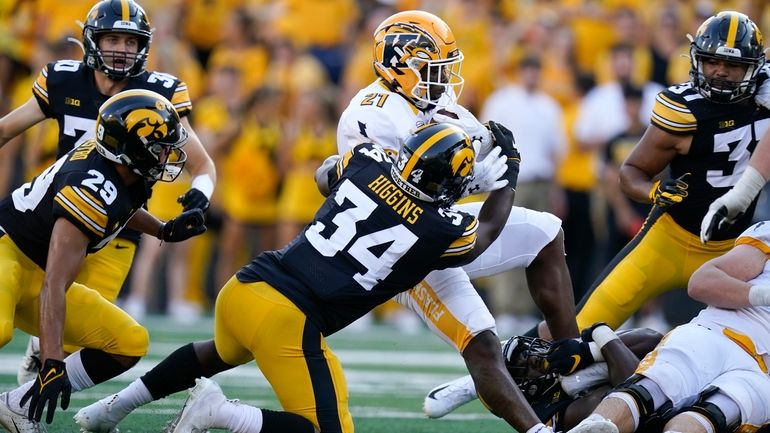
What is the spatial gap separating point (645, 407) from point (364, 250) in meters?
1.14

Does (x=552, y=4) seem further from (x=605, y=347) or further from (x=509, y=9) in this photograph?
(x=605, y=347)

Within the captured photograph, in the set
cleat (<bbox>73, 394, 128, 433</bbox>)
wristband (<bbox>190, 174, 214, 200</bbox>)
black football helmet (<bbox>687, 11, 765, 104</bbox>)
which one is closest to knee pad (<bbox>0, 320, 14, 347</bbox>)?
cleat (<bbox>73, 394, 128, 433</bbox>)

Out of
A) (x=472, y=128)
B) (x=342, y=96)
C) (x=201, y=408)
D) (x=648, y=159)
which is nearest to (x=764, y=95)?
(x=648, y=159)

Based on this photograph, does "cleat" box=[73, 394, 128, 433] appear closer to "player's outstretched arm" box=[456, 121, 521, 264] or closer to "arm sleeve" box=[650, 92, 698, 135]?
"player's outstretched arm" box=[456, 121, 521, 264]

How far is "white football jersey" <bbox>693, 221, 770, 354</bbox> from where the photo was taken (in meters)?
4.58

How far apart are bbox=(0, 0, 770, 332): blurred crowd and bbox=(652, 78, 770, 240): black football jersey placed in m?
4.41

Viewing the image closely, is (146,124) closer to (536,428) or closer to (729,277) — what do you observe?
(536,428)

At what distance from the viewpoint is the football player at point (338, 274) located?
4.39m

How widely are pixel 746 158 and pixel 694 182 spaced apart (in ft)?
0.81

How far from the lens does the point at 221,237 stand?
→ 11.1m

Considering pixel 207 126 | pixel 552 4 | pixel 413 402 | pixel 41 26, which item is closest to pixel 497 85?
pixel 552 4

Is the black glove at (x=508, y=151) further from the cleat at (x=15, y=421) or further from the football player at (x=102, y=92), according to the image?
the cleat at (x=15, y=421)

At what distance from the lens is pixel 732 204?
507 cm

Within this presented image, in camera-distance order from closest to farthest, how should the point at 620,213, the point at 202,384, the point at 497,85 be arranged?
the point at 202,384 → the point at 620,213 → the point at 497,85
